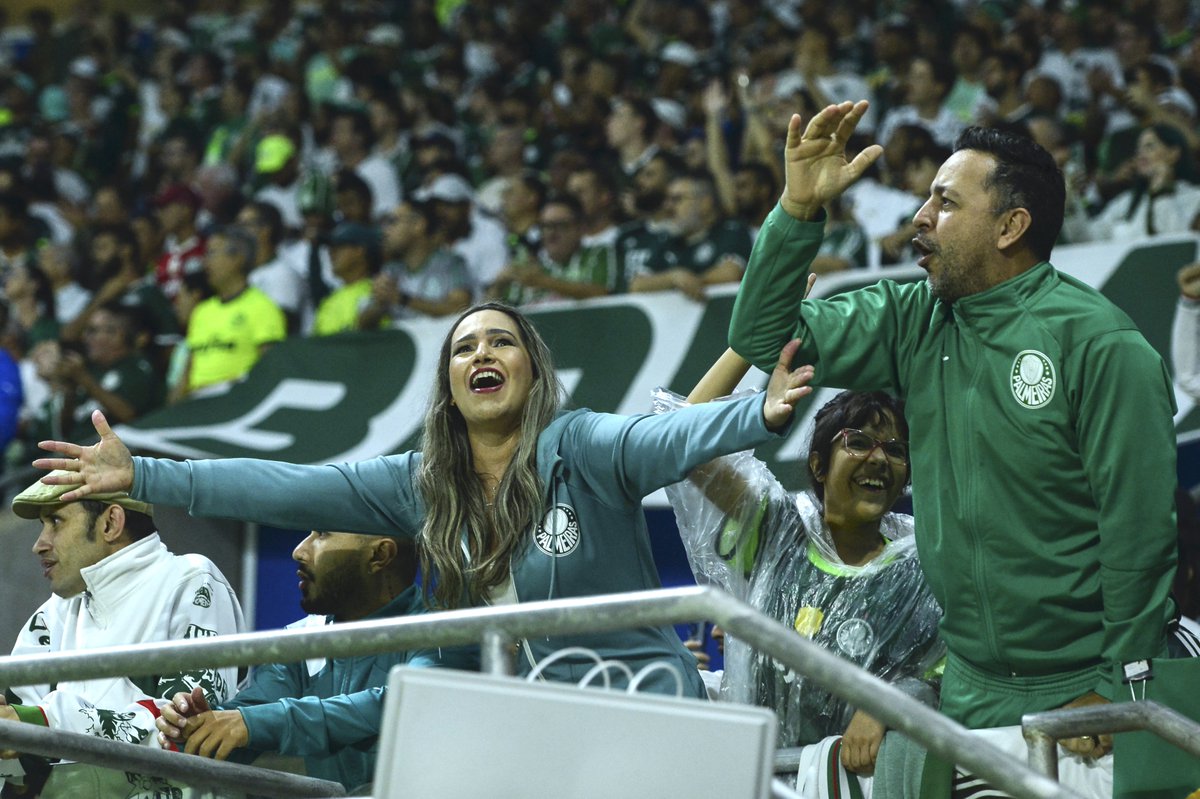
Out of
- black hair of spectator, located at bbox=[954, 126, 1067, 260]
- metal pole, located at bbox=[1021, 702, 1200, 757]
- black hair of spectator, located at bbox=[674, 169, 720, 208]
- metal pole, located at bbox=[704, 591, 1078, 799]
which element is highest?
black hair of spectator, located at bbox=[674, 169, 720, 208]

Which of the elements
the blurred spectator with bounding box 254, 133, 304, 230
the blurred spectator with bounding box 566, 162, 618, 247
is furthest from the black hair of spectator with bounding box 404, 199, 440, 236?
the blurred spectator with bounding box 254, 133, 304, 230

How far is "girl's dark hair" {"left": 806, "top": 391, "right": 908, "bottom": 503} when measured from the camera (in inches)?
147

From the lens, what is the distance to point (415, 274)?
795 cm

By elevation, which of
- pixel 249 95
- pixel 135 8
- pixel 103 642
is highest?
pixel 135 8

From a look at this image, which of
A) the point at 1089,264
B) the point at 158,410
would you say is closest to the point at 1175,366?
the point at 1089,264

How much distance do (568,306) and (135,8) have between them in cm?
1045

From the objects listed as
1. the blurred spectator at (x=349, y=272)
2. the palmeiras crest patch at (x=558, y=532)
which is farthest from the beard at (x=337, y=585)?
the blurred spectator at (x=349, y=272)

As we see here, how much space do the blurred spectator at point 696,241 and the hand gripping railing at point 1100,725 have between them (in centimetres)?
406

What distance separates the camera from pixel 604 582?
3221mm

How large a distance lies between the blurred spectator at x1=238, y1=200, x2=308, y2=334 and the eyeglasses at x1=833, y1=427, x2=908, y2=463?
4.99m

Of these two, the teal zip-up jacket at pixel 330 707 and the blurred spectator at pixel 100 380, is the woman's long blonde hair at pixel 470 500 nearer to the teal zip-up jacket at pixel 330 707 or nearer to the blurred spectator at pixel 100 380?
the teal zip-up jacket at pixel 330 707

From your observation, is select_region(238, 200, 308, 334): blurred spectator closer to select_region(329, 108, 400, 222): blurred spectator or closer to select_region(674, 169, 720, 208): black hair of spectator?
select_region(329, 108, 400, 222): blurred spectator

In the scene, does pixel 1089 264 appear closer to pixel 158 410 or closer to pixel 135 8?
pixel 158 410

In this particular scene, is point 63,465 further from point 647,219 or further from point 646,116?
point 646,116
